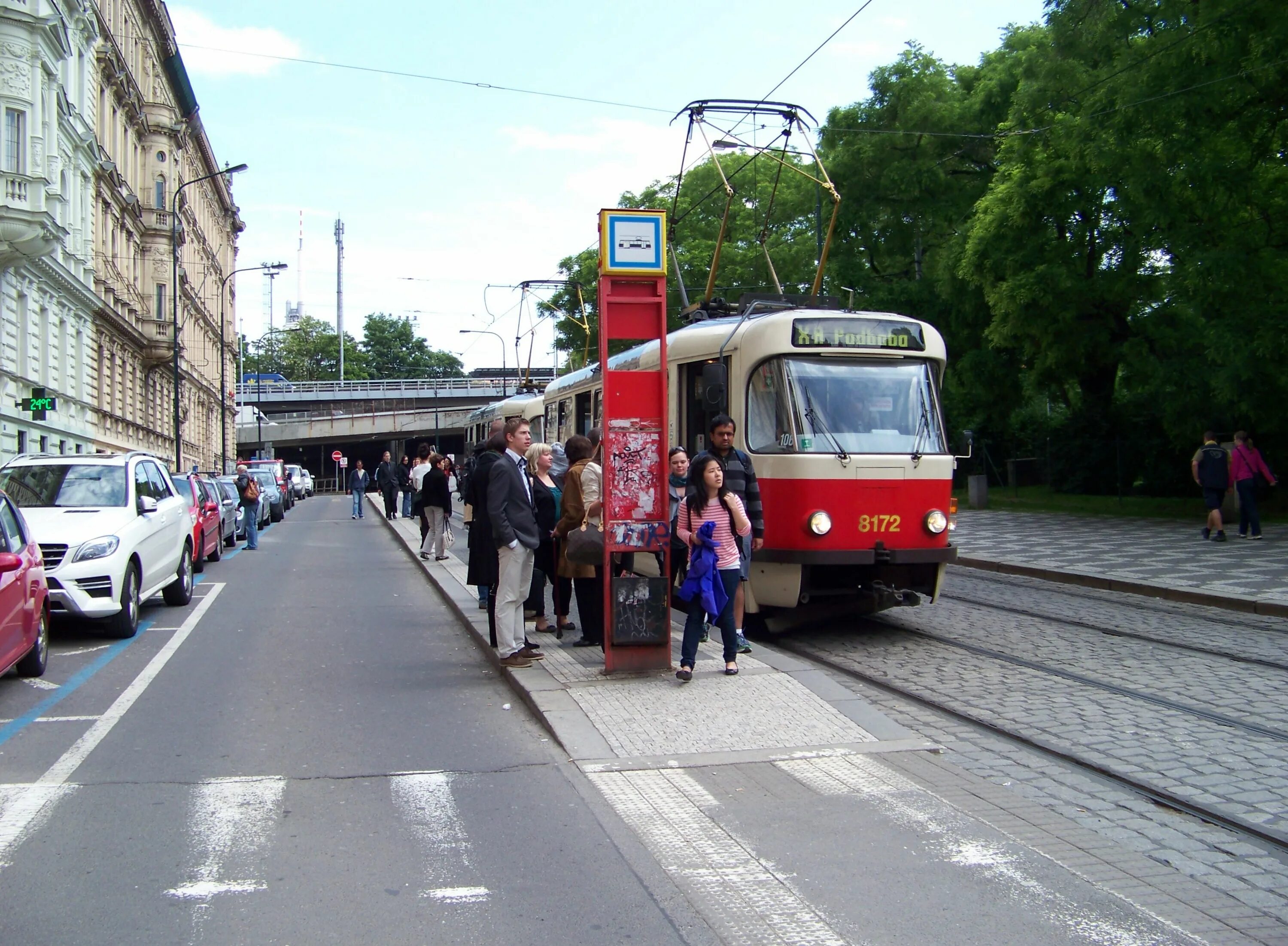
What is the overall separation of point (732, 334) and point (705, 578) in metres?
3.63

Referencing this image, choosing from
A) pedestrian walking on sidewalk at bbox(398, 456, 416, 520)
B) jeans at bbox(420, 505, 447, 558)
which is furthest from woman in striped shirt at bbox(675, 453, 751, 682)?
pedestrian walking on sidewalk at bbox(398, 456, 416, 520)

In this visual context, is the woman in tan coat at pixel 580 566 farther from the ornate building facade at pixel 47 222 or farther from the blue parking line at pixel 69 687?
the ornate building facade at pixel 47 222

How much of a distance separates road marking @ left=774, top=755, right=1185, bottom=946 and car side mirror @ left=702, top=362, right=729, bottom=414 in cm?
449

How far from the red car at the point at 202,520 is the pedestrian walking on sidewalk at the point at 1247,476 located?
609 inches

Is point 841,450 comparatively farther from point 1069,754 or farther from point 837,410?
point 1069,754

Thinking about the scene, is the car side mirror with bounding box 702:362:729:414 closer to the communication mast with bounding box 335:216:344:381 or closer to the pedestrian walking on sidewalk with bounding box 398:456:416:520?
the pedestrian walking on sidewalk with bounding box 398:456:416:520

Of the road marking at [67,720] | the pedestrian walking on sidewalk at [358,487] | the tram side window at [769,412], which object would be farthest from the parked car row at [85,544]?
the pedestrian walking on sidewalk at [358,487]

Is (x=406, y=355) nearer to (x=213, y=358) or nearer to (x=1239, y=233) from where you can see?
(x=213, y=358)

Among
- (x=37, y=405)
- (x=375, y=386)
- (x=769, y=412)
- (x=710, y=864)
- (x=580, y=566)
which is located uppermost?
(x=375, y=386)

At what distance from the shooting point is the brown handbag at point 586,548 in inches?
351

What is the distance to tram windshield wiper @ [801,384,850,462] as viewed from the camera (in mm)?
10602

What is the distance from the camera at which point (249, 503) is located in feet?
77.9

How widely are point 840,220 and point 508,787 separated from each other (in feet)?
110

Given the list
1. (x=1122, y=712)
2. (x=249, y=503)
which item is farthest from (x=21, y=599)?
(x=249, y=503)
